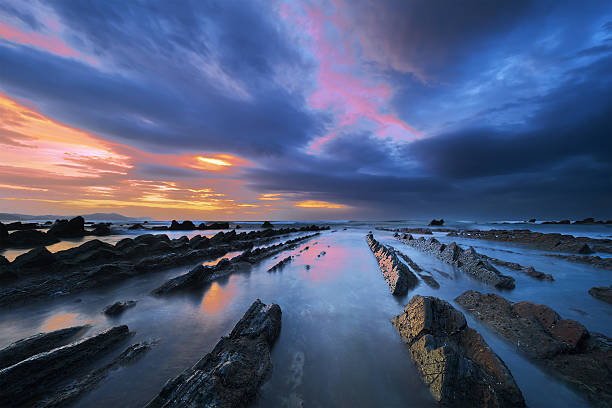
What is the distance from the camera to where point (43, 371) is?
312 cm

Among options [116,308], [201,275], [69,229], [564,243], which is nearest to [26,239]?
[69,229]

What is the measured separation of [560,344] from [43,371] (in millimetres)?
8750

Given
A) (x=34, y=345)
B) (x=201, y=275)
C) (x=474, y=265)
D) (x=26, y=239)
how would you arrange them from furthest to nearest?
(x=26, y=239)
(x=474, y=265)
(x=201, y=275)
(x=34, y=345)

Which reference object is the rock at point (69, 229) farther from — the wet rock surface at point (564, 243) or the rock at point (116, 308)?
the wet rock surface at point (564, 243)

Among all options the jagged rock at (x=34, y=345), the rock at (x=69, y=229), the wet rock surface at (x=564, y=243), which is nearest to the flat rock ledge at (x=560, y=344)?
the jagged rock at (x=34, y=345)

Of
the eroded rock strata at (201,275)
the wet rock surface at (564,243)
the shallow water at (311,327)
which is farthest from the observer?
the wet rock surface at (564,243)

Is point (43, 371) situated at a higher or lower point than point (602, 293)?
lower

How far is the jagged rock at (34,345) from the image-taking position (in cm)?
340

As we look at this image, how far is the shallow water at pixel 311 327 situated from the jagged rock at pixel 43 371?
70 cm

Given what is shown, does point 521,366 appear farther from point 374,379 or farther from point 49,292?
point 49,292

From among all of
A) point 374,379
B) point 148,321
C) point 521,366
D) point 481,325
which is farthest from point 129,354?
point 481,325

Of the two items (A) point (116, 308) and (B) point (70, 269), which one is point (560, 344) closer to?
(A) point (116, 308)

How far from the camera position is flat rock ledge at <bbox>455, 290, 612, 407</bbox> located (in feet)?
10.3

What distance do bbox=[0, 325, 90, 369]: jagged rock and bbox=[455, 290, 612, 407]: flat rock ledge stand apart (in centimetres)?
897
